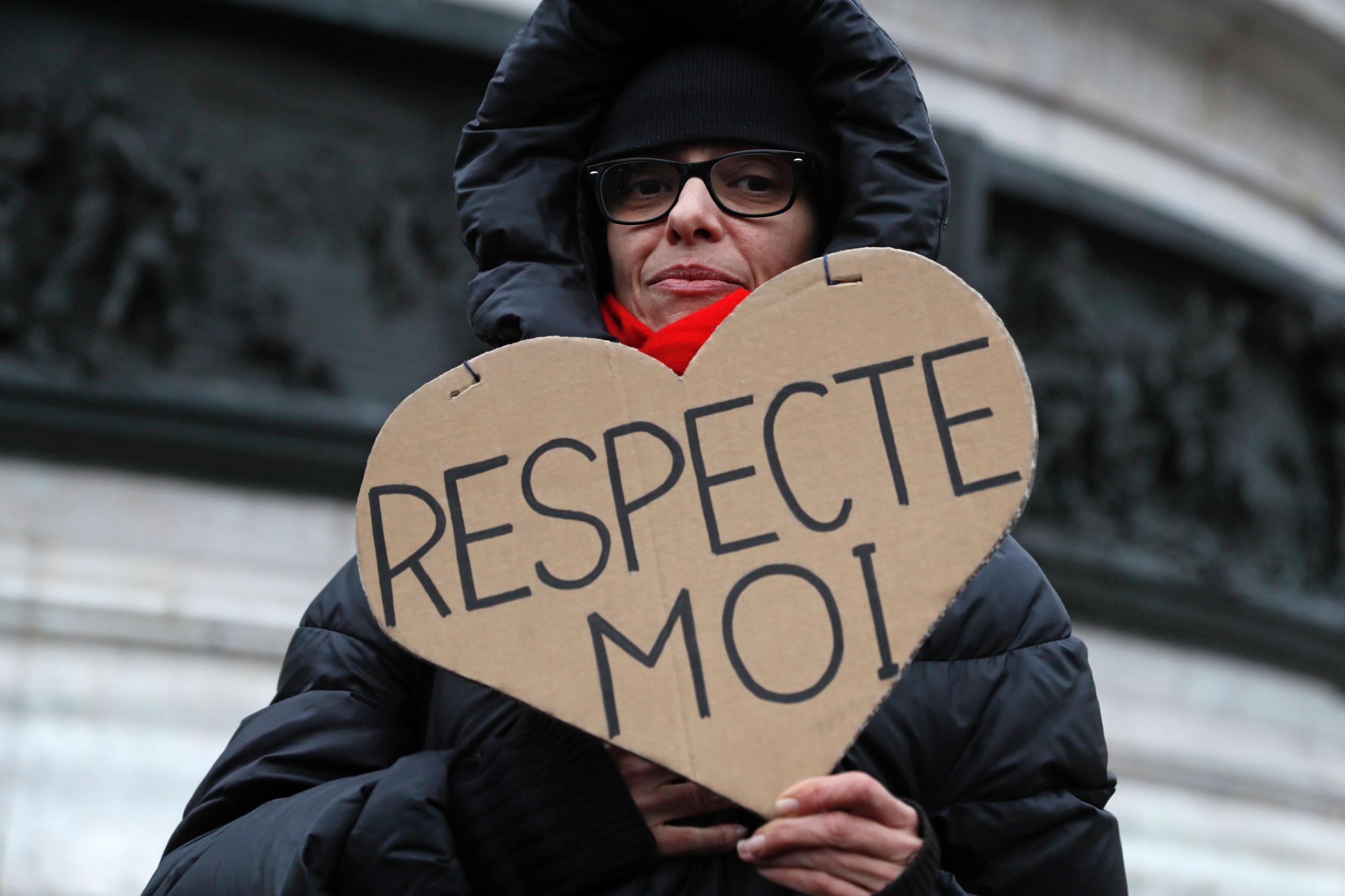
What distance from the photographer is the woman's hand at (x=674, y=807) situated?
1448mm

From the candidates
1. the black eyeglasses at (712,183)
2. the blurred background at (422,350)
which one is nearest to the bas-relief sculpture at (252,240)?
the blurred background at (422,350)

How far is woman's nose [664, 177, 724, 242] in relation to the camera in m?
1.83

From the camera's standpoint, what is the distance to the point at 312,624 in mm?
1760

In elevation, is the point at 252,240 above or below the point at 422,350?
above

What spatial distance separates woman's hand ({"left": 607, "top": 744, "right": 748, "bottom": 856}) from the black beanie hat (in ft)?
2.54

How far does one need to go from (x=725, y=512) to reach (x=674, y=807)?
0.90 feet

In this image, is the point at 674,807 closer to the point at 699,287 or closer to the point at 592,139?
the point at 699,287

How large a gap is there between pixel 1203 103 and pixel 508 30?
3241mm

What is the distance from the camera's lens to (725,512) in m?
1.42

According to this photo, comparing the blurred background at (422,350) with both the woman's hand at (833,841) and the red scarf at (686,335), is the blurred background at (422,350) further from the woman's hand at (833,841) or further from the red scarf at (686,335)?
the woman's hand at (833,841)

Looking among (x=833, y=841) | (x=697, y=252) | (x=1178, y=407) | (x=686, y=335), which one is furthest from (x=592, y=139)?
(x=1178, y=407)

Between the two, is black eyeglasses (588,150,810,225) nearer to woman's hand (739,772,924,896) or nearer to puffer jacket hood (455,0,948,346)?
puffer jacket hood (455,0,948,346)

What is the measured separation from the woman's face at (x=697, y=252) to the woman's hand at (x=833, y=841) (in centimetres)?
69

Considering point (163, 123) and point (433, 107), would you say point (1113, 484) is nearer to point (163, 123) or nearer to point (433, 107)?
point (433, 107)
